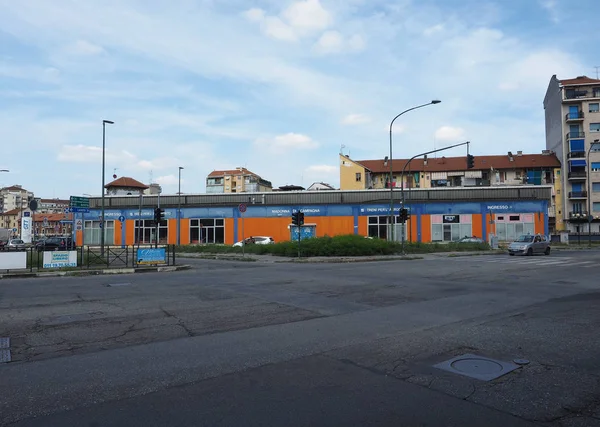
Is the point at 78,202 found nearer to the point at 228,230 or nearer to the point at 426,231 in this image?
the point at 228,230

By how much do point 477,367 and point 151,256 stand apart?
21.1 metres

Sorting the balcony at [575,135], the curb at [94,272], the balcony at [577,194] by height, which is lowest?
the curb at [94,272]

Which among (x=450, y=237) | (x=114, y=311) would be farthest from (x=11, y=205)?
(x=114, y=311)

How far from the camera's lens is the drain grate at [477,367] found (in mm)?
5578

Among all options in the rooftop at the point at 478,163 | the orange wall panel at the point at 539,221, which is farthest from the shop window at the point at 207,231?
the orange wall panel at the point at 539,221

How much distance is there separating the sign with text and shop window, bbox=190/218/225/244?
1172 inches

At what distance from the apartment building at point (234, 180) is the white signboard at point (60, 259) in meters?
78.8

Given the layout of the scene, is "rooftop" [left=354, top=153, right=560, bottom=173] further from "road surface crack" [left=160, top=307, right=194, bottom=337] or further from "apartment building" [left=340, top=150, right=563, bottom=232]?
"road surface crack" [left=160, top=307, right=194, bottom=337]

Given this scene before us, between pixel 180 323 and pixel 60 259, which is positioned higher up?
pixel 60 259

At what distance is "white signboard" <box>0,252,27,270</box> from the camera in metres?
20.8

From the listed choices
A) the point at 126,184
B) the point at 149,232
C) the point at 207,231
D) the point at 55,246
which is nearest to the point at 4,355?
the point at 55,246

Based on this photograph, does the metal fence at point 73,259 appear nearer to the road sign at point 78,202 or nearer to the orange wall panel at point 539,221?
the road sign at point 78,202

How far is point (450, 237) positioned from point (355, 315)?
4491 centimetres

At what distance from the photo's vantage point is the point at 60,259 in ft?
73.7
